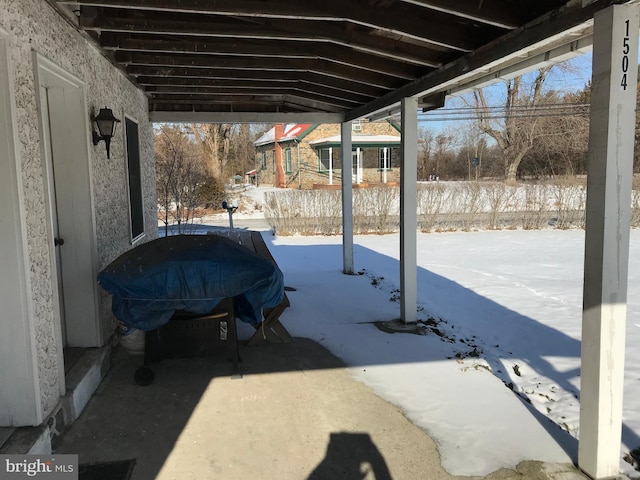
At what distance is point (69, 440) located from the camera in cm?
301

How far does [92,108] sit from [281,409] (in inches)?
117

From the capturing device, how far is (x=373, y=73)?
17.2 feet

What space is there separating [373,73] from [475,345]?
10.4ft

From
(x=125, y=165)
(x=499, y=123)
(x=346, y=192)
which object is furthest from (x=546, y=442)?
(x=499, y=123)

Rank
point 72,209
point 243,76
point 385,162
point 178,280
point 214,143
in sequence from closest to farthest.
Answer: point 178,280
point 72,209
point 243,76
point 385,162
point 214,143

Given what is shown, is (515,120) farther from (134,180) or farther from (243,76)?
(134,180)

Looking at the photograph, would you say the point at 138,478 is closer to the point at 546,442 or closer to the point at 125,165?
the point at 546,442

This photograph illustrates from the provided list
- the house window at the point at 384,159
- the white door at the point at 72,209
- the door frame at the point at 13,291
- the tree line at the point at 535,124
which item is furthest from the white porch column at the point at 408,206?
the tree line at the point at 535,124

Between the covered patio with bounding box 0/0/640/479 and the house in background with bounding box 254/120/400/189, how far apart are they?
69.3 ft

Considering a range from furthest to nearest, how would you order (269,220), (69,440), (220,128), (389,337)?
(220,128)
(269,220)
(389,337)
(69,440)

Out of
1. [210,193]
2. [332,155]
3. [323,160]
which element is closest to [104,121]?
[210,193]

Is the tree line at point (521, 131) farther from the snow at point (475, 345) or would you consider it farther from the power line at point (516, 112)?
the snow at point (475, 345)

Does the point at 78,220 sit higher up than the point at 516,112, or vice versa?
the point at 516,112

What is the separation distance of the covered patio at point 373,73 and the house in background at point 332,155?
21.1 meters
